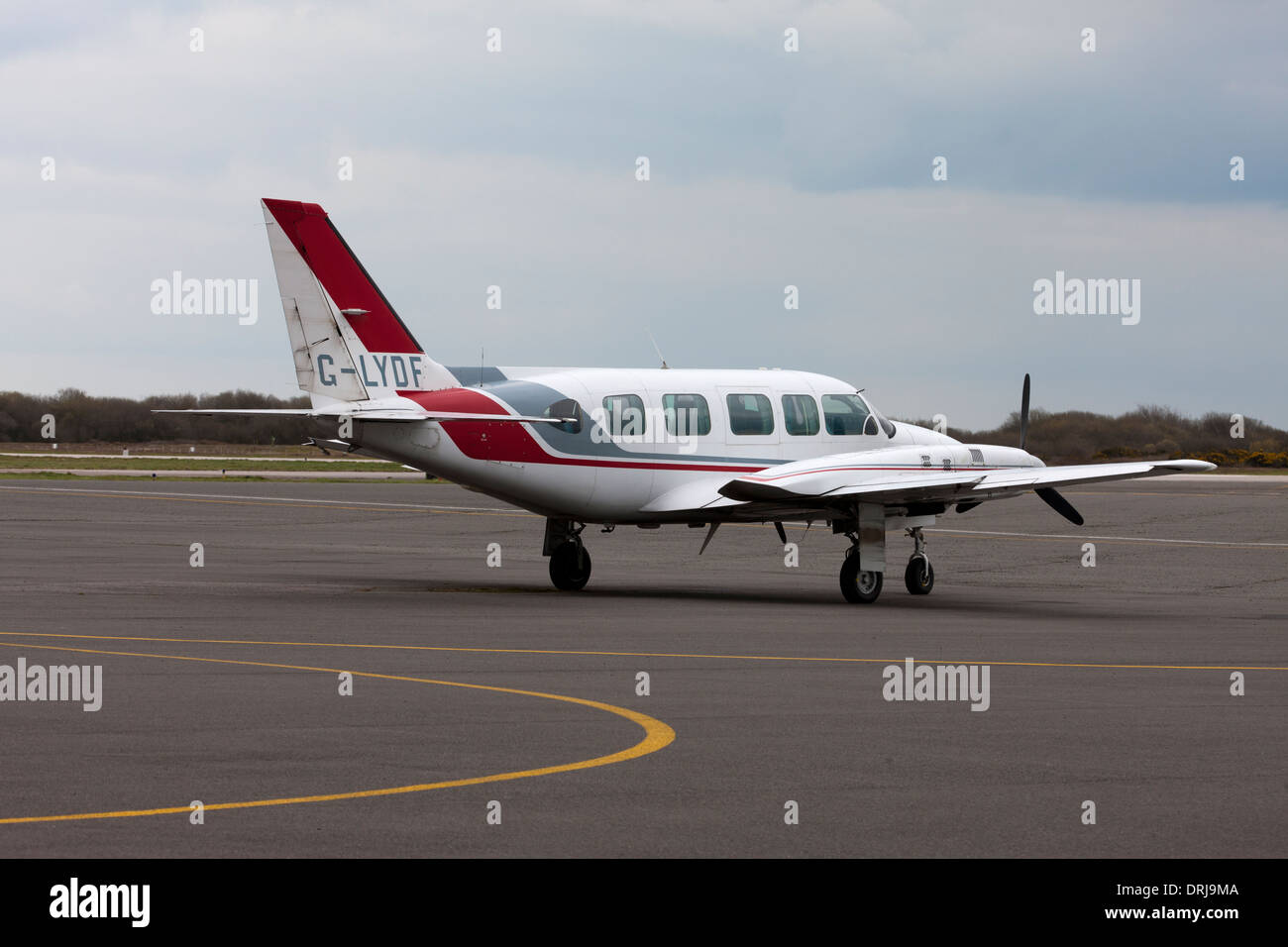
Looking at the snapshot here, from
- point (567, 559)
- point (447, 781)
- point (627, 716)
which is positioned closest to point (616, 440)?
point (567, 559)

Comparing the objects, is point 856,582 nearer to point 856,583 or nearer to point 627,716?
point 856,583

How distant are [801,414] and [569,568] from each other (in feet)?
15.6

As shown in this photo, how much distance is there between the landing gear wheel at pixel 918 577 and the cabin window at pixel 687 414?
437 cm

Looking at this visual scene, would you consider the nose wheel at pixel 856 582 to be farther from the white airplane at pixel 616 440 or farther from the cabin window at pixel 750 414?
the cabin window at pixel 750 414

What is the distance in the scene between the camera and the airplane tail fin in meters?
25.0

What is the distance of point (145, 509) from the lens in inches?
2007

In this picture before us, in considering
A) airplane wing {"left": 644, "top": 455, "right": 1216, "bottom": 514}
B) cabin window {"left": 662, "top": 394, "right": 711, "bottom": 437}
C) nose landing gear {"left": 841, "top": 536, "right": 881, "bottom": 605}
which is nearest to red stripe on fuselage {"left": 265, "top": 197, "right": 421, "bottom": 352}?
cabin window {"left": 662, "top": 394, "right": 711, "bottom": 437}

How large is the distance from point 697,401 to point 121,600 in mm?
9642

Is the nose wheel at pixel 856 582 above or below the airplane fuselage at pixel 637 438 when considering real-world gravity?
below

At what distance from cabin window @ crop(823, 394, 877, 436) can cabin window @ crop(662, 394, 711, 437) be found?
7.96 feet

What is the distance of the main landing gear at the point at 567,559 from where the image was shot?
91.0 feet

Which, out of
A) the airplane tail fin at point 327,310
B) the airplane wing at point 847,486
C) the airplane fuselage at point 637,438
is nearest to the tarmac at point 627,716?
the airplane wing at point 847,486
